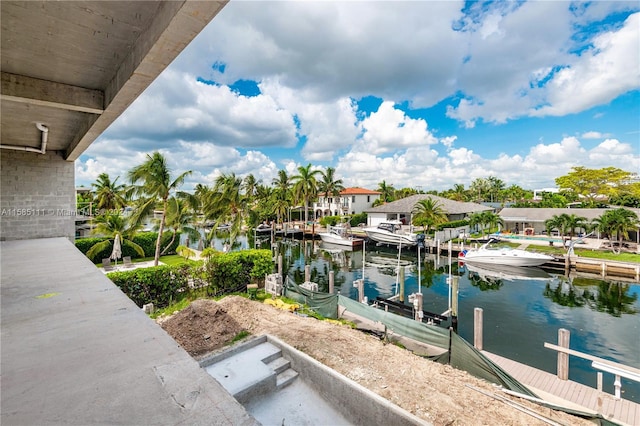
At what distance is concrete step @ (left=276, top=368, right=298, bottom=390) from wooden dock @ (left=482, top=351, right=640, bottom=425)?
20.0ft

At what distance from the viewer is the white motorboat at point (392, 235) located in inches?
1256

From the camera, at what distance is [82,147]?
7.96 meters

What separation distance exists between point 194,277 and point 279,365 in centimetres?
805

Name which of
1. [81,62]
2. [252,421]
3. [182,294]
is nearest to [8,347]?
[252,421]

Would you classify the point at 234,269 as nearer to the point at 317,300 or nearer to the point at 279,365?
the point at 317,300

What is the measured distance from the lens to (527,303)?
17.1 m

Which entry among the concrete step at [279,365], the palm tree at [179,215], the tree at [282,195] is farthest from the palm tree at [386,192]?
the concrete step at [279,365]

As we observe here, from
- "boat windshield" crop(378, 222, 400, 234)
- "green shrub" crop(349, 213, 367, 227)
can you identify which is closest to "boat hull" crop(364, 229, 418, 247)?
"boat windshield" crop(378, 222, 400, 234)

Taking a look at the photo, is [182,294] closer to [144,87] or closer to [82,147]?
[82,147]

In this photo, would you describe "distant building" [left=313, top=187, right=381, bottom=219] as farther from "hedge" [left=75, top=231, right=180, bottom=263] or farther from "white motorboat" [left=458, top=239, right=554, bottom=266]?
"hedge" [left=75, top=231, right=180, bottom=263]

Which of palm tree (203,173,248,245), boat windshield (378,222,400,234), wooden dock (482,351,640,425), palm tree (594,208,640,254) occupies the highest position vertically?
palm tree (203,173,248,245)

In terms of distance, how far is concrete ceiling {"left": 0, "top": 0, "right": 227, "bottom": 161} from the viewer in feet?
9.45

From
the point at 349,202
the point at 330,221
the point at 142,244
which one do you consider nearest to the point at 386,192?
the point at 349,202

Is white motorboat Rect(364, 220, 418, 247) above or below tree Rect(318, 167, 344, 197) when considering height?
below
